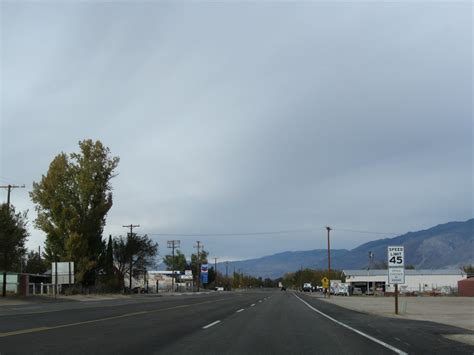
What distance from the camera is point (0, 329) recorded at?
52.8 feet

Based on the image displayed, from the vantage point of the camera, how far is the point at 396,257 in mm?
29703

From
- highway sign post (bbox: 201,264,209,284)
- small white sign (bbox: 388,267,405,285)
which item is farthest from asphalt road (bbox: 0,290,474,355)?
highway sign post (bbox: 201,264,209,284)

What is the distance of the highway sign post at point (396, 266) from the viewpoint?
2939cm

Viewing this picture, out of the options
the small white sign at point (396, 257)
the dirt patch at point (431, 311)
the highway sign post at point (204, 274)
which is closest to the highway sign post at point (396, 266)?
the small white sign at point (396, 257)

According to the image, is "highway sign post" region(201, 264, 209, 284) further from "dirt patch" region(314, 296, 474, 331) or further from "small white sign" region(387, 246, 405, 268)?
"small white sign" region(387, 246, 405, 268)

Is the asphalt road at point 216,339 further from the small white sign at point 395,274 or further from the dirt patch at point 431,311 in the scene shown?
the small white sign at point 395,274

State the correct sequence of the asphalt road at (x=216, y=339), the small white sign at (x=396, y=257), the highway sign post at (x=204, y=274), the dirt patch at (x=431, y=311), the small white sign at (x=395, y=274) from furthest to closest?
the highway sign post at (x=204, y=274) < the small white sign at (x=396, y=257) < the small white sign at (x=395, y=274) < the dirt patch at (x=431, y=311) < the asphalt road at (x=216, y=339)

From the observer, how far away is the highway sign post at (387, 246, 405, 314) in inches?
1157

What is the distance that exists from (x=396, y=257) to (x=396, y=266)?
53 cm

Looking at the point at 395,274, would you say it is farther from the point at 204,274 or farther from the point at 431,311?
the point at 204,274

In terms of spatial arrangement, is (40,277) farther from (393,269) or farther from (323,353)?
(323,353)

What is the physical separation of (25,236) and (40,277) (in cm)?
3267

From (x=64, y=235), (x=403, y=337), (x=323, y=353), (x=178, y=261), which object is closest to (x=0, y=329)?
(x=323, y=353)

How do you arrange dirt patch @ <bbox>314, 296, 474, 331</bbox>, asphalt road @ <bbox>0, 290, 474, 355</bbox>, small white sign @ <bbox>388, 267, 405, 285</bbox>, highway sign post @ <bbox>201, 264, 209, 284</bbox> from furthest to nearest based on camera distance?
highway sign post @ <bbox>201, 264, 209, 284</bbox>
small white sign @ <bbox>388, 267, 405, 285</bbox>
dirt patch @ <bbox>314, 296, 474, 331</bbox>
asphalt road @ <bbox>0, 290, 474, 355</bbox>
